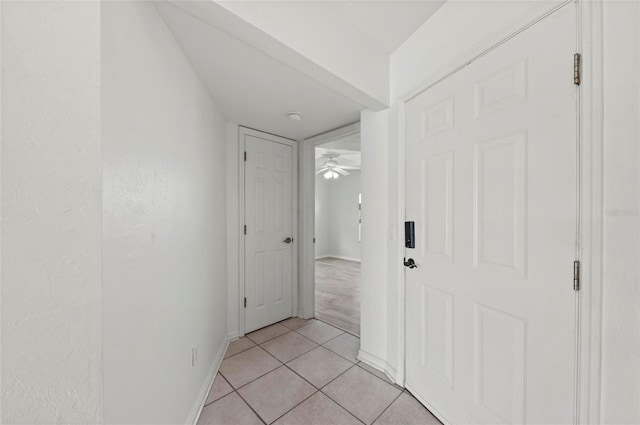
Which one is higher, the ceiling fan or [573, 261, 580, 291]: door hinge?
the ceiling fan

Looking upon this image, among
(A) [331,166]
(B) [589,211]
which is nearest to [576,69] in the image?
(B) [589,211]

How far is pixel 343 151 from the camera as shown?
14.5ft

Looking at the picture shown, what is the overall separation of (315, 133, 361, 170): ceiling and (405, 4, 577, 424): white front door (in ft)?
5.82

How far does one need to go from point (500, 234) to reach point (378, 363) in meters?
1.42

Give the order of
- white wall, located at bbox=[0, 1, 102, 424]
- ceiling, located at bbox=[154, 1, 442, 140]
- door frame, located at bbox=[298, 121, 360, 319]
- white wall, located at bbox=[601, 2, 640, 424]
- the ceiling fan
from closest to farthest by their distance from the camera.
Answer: white wall, located at bbox=[0, 1, 102, 424]
white wall, located at bbox=[601, 2, 640, 424]
ceiling, located at bbox=[154, 1, 442, 140]
door frame, located at bbox=[298, 121, 360, 319]
the ceiling fan

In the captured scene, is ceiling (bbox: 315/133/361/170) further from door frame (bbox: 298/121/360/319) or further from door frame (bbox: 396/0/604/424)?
door frame (bbox: 396/0/604/424)

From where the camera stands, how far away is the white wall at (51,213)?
60 centimetres

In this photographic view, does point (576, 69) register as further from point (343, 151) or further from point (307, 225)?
point (343, 151)

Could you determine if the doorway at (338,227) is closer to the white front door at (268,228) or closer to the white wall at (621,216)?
the white front door at (268,228)

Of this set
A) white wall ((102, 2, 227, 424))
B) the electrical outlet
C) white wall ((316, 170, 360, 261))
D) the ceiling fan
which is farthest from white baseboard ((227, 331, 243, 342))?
white wall ((316, 170, 360, 261))

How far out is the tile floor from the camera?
141 centimetres

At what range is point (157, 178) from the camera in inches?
40.2

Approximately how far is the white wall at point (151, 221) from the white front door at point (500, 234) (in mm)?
1458

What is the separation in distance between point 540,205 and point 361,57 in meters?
1.36
